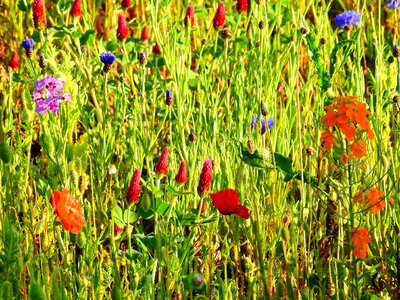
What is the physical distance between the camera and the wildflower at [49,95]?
226 centimetres

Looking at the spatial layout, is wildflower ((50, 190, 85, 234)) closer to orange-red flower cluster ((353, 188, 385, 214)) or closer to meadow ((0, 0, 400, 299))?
meadow ((0, 0, 400, 299))

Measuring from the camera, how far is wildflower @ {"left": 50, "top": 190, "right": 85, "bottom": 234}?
165 cm

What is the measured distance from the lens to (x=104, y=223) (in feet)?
7.95

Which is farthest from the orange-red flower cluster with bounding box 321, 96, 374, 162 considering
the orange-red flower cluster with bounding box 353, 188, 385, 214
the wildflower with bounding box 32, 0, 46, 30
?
the wildflower with bounding box 32, 0, 46, 30

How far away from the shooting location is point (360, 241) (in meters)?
1.88

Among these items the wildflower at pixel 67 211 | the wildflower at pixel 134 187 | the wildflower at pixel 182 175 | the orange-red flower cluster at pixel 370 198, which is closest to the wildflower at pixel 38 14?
the wildflower at pixel 182 175

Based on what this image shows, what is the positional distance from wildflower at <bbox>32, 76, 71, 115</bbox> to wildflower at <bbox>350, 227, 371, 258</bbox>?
85 cm

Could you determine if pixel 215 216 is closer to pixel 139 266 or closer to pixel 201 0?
pixel 139 266

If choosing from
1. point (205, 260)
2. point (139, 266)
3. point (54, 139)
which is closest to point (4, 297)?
point (139, 266)

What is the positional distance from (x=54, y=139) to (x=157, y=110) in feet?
2.36

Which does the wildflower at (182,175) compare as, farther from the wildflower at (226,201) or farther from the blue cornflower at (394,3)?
the blue cornflower at (394,3)

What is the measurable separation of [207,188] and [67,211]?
1.38 feet

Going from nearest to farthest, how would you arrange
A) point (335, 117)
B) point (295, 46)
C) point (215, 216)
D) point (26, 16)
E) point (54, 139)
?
point (335, 117) → point (215, 216) → point (54, 139) → point (295, 46) → point (26, 16)

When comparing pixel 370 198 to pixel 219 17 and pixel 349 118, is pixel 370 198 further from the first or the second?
pixel 219 17
